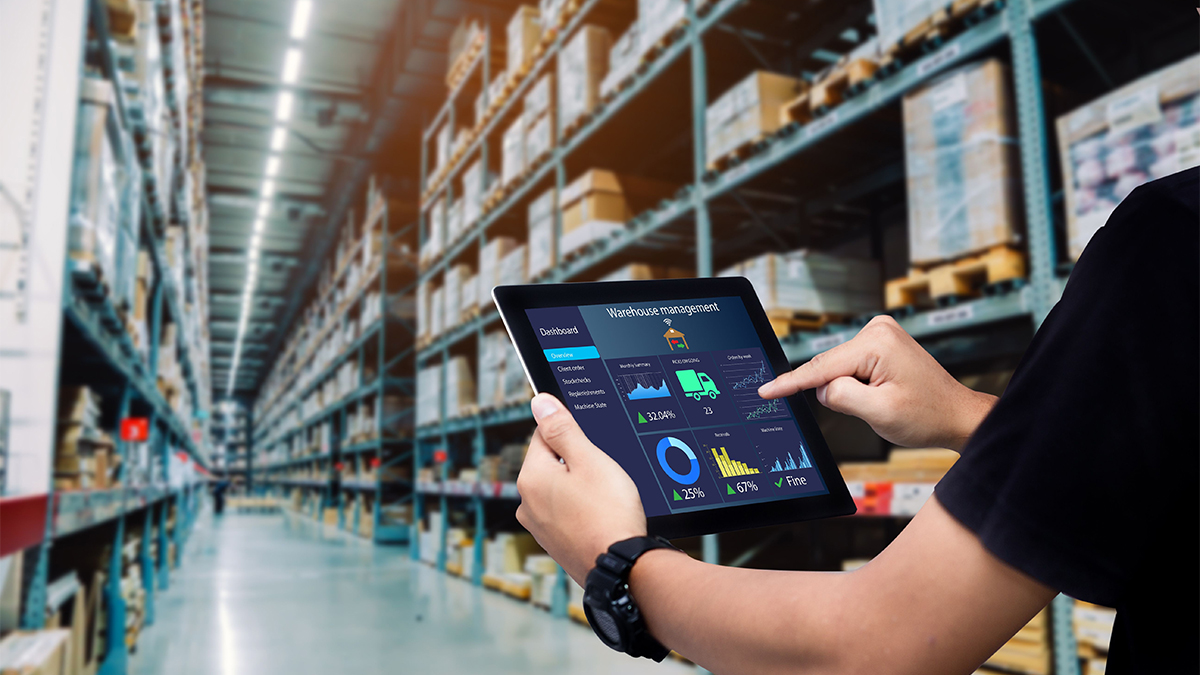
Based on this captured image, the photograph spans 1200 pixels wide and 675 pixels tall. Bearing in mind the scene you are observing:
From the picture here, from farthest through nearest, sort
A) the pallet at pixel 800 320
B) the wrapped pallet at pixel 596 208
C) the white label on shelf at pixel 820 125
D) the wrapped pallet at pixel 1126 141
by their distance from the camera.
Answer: the wrapped pallet at pixel 596 208 → the pallet at pixel 800 320 → the white label on shelf at pixel 820 125 → the wrapped pallet at pixel 1126 141

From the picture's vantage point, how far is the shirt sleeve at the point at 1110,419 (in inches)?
22.9

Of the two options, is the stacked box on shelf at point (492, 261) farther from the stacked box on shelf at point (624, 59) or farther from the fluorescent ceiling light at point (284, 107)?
A: the fluorescent ceiling light at point (284, 107)

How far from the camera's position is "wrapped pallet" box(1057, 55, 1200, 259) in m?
2.55

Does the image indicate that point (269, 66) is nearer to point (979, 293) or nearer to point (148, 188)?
point (148, 188)

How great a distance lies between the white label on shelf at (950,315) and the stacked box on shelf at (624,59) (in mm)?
Answer: 2893

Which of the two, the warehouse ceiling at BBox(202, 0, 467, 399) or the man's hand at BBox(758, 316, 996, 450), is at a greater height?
the warehouse ceiling at BBox(202, 0, 467, 399)

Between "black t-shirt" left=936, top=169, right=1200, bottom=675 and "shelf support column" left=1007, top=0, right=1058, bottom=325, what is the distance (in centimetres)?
255

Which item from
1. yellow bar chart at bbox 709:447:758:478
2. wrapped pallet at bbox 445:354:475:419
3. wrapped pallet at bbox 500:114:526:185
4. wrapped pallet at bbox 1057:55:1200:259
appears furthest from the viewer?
wrapped pallet at bbox 445:354:475:419

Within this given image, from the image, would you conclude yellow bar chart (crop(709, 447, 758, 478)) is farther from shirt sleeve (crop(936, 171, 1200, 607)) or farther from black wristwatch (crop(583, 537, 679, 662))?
shirt sleeve (crop(936, 171, 1200, 607))

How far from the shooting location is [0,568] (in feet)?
8.77

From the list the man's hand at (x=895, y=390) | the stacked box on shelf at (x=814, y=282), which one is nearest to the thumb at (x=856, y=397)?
the man's hand at (x=895, y=390)

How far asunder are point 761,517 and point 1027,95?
102 inches

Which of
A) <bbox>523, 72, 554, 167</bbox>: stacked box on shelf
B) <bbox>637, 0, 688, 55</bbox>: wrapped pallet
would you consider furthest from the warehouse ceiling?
<bbox>637, 0, 688, 55</bbox>: wrapped pallet

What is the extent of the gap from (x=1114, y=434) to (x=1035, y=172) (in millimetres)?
2711
